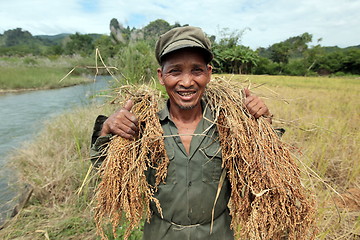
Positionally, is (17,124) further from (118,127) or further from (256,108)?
(256,108)

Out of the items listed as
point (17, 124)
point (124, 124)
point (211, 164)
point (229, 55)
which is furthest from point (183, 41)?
point (17, 124)

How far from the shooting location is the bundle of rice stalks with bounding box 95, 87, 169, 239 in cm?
103

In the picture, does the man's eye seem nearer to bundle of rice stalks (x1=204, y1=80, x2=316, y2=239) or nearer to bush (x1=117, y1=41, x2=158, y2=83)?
bundle of rice stalks (x1=204, y1=80, x2=316, y2=239)

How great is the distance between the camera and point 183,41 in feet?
3.71

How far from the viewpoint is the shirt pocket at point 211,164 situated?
121 centimetres

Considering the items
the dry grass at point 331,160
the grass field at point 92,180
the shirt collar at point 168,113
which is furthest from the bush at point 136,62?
the shirt collar at point 168,113

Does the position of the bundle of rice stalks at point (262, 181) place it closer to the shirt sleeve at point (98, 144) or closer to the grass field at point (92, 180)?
the grass field at point (92, 180)

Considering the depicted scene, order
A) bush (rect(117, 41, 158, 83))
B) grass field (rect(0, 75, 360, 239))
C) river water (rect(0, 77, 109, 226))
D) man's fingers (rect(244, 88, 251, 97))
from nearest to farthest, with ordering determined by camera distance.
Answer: man's fingers (rect(244, 88, 251, 97))
grass field (rect(0, 75, 360, 239))
river water (rect(0, 77, 109, 226))
bush (rect(117, 41, 158, 83))

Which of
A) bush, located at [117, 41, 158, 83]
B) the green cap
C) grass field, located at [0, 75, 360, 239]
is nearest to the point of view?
the green cap

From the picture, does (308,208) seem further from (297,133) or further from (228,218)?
(297,133)

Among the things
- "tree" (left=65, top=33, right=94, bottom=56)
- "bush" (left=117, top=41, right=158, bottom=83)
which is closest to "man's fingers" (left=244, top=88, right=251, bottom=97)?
"bush" (left=117, top=41, right=158, bottom=83)

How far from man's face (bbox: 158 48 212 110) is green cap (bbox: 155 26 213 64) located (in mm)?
51

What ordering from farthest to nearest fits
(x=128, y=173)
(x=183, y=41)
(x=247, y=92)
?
(x=247, y=92) → (x=183, y=41) → (x=128, y=173)

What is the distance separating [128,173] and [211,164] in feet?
1.54
